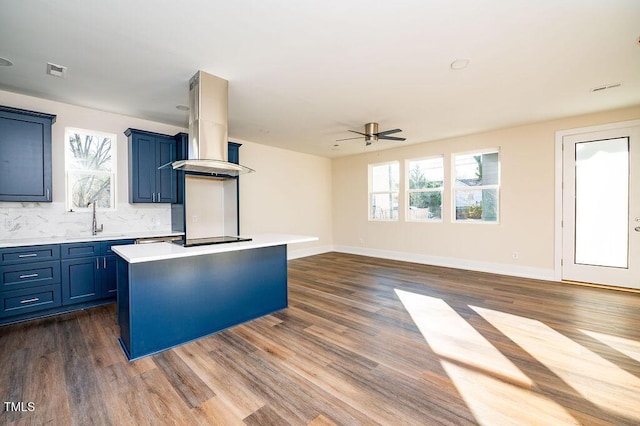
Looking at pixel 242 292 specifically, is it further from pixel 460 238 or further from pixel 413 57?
pixel 460 238

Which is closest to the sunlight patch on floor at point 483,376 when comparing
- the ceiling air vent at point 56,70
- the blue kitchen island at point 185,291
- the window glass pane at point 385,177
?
the blue kitchen island at point 185,291

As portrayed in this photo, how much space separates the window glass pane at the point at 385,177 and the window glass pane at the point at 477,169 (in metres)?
1.40

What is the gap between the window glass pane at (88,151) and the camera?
3.87m

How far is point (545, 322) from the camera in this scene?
9.70ft

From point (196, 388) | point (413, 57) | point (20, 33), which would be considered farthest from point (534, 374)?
point (20, 33)

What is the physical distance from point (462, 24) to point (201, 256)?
3082 millimetres

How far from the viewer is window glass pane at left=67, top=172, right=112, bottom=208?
3859mm

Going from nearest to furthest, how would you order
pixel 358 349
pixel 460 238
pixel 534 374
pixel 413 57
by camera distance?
1. pixel 534 374
2. pixel 358 349
3. pixel 413 57
4. pixel 460 238

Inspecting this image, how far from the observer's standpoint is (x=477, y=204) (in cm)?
552

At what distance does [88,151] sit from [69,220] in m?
1.05

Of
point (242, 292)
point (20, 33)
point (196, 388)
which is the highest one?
point (20, 33)

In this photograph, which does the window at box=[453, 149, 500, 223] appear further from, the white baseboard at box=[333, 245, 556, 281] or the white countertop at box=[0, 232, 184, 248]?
the white countertop at box=[0, 232, 184, 248]

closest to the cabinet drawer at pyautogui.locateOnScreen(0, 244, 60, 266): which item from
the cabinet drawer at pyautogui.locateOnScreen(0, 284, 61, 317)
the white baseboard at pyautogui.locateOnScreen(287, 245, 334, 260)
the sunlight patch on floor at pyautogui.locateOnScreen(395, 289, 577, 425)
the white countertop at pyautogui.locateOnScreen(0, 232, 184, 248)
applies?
the white countertop at pyautogui.locateOnScreen(0, 232, 184, 248)

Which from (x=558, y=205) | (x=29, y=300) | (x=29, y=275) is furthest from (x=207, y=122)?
(x=558, y=205)
